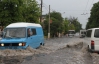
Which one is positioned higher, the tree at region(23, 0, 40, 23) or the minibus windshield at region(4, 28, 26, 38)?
the tree at region(23, 0, 40, 23)

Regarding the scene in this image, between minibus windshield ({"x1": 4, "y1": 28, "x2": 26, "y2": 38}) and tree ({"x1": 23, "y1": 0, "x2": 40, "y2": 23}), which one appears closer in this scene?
minibus windshield ({"x1": 4, "y1": 28, "x2": 26, "y2": 38})

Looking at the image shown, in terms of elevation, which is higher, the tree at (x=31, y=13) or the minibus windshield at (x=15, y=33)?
the tree at (x=31, y=13)

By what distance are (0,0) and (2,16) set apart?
2541mm

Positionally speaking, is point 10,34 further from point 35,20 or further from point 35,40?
point 35,20

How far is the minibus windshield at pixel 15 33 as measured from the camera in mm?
17719

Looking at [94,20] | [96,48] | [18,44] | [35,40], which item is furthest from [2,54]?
[94,20]

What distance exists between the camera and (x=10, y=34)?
1805cm

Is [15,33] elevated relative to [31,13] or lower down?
lower down

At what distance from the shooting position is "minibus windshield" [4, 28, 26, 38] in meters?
17.7

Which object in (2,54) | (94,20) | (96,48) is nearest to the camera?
(96,48)

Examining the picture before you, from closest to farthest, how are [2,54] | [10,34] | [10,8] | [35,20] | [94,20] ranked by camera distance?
[2,54] < [10,34] < [10,8] < [35,20] < [94,20]

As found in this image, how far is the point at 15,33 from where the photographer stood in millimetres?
17953

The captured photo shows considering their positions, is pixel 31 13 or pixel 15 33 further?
pixel 31 13

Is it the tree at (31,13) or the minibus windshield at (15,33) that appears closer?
the minibus windshield at (15,33)
